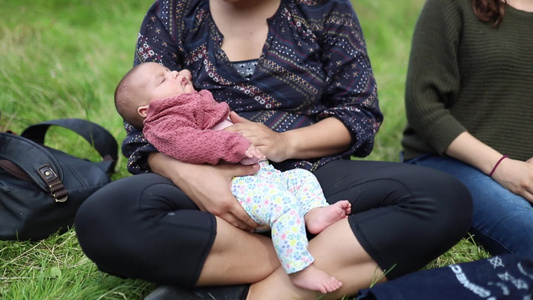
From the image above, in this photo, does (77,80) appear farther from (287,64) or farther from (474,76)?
(474,76)

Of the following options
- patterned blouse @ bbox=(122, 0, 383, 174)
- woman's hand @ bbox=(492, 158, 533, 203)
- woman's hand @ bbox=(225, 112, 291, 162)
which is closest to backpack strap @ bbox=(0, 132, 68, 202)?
patterned blouse @ bbox=(122, 0, 383, 174)

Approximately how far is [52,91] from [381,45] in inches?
116

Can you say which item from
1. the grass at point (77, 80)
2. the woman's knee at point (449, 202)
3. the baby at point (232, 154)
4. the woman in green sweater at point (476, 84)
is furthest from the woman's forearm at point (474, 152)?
the baby at point (232, 154)

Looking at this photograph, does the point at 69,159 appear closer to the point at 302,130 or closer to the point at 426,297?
the point at 302,130

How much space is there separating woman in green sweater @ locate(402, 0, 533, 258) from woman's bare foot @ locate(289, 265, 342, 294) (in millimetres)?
899

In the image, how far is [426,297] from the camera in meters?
1.80

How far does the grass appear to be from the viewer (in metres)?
2.19

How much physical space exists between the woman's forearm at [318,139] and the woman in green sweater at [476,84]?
19.3 inches

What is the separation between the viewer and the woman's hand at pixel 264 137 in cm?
212

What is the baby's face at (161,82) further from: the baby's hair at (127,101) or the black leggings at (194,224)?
the black leggings at (194,224)

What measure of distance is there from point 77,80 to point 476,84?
2.47 m

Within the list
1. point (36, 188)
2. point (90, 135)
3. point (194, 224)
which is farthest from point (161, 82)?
point (90, 135)

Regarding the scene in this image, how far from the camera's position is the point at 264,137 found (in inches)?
84.1

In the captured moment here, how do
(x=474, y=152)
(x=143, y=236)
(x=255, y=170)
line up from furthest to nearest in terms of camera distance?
(x=474, y=152) < (x=255, y=170) < (x=143, y=236)
